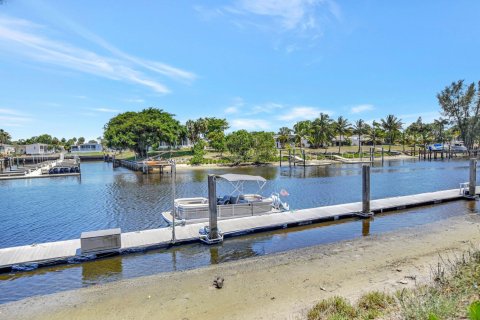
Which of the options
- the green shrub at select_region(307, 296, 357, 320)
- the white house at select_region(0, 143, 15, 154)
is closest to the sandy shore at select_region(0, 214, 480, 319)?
the green shrub at select_region(307, 296, 357, 320)

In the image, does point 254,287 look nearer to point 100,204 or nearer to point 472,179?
point 472,179

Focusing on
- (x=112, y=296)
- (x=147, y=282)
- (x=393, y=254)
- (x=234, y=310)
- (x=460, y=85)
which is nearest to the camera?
(x=234, y=310)

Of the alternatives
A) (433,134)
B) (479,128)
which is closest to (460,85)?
(479,128)

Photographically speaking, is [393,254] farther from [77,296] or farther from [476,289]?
[77,296]

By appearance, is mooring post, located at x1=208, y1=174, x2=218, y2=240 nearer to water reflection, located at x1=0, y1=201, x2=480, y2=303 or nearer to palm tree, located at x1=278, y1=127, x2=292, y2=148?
water reflection, located at x1=0, y1=201, x2=480, y2=303

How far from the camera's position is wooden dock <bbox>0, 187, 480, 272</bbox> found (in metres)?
13.9

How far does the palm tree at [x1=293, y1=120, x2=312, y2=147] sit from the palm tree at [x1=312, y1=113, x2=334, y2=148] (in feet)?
7.01

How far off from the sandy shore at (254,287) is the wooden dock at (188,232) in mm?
3241

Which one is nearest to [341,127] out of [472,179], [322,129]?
[322,129]

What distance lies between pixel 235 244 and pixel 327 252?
462 cm

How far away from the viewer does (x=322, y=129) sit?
351ft

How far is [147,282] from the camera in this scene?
11.8 m

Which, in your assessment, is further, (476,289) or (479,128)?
(479,128)

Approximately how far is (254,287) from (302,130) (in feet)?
332
